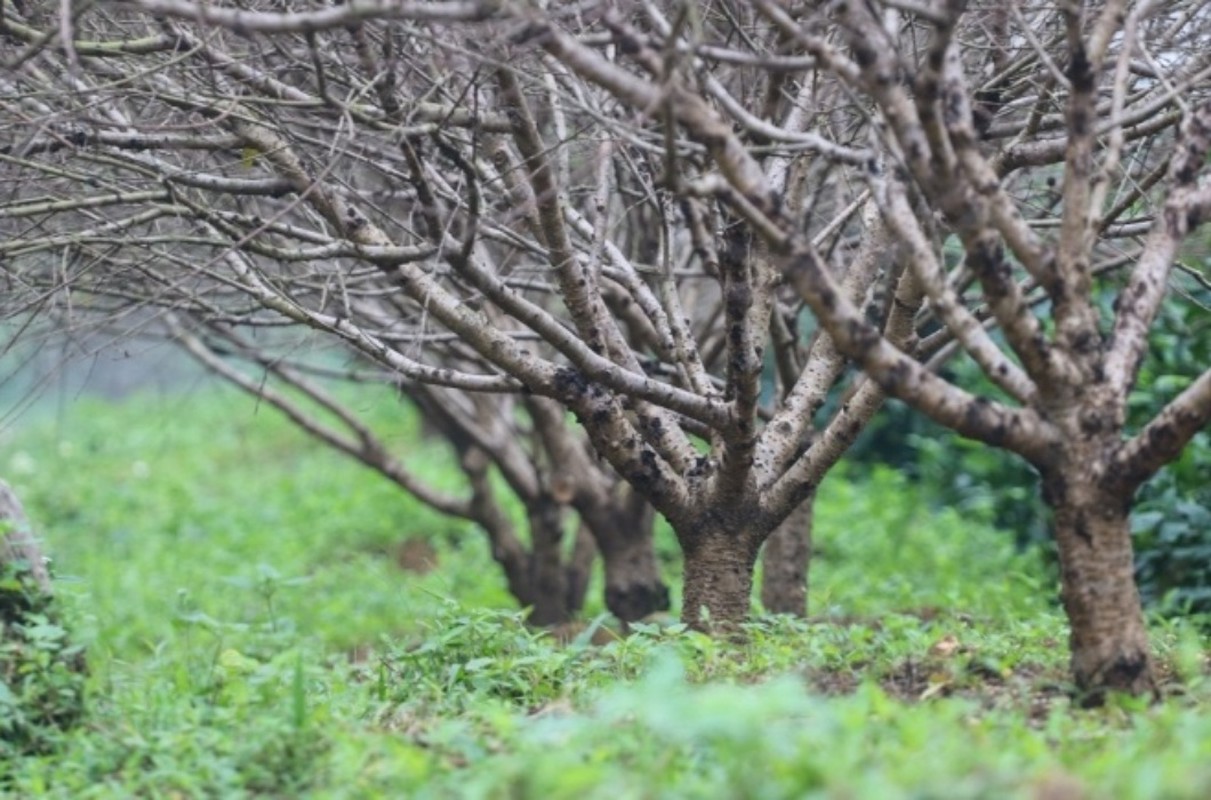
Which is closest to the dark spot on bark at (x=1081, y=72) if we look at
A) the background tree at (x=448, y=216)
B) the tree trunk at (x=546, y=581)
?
the background tree at (x=448, y=216)

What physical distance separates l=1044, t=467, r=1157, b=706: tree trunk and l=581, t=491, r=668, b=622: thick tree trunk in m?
3.94

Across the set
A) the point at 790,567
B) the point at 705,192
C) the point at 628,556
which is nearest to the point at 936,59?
the point at 705,192

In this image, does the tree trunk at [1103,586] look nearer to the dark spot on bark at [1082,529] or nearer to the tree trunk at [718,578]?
the dark spot on bark at [1082,529]

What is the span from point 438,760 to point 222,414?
16.3 metres

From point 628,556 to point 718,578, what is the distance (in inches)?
99.8

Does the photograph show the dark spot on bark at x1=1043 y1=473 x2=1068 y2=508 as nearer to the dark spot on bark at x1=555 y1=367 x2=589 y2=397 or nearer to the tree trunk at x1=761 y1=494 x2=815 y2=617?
the dark spot on bark at x1=555 y1=367 x2=589 y2=397

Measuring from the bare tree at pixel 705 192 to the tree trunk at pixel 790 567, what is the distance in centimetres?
91

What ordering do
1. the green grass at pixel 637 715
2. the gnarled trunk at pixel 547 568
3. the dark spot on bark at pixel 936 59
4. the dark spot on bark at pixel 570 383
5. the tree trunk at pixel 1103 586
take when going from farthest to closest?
1. the gnarled trunk at pixel 547 568
2. the dark spot on bark at pixel 570 383
3. the tree trunk at pixel 1103 586
4. the dark spot on bark at pixel 936 59
5. the green grass at pixel 637 715

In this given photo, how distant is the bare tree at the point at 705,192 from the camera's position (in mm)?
4039

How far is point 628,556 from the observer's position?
26.3 feet

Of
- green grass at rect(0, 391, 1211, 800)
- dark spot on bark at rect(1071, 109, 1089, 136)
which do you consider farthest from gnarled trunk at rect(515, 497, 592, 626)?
dark spot on bark at rect(1071, 109, 1089, 136)

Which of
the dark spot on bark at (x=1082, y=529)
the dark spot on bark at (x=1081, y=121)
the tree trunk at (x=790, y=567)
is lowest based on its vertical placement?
the dark spot on bark at (x=1082, y=529)

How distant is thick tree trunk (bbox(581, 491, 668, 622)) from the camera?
26.2 feet

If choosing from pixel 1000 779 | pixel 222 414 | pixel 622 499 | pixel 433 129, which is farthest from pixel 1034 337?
pixel 222 414
